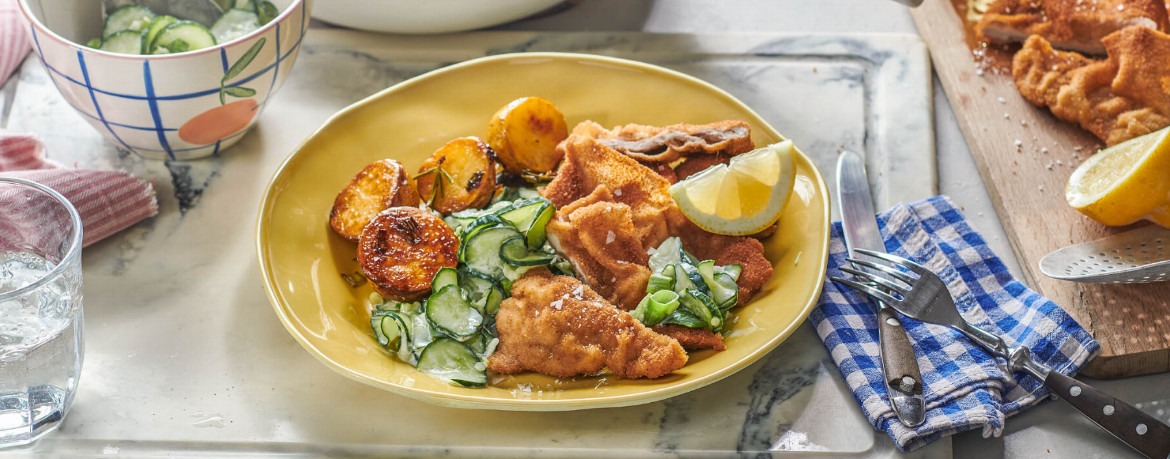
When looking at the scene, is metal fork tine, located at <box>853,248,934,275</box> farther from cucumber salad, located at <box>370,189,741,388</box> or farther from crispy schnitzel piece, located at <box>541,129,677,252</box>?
crispy schnitzel piece, located at <box>541,129,677,252</box>

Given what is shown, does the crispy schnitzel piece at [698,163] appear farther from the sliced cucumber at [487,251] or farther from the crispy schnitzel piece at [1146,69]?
the crispy schnitzel piece at [1146,69]

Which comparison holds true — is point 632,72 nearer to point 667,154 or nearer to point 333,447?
point 667,154

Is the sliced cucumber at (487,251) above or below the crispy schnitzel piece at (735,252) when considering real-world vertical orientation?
above

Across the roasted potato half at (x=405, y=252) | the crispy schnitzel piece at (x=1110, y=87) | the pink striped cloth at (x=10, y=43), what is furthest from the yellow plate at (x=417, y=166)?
the pink striped cloth at (x=10, y=43)

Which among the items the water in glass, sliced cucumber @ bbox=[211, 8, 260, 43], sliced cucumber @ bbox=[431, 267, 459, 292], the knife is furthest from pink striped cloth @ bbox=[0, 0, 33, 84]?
the knife

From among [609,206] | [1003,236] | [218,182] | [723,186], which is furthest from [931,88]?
[218,182]

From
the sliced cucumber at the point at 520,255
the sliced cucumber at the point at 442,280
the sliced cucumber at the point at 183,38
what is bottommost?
the sliced cucumber at the point at 442,280

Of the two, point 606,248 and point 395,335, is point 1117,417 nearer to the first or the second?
point 606,248

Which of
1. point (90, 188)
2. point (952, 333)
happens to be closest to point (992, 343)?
point (952, 333)
